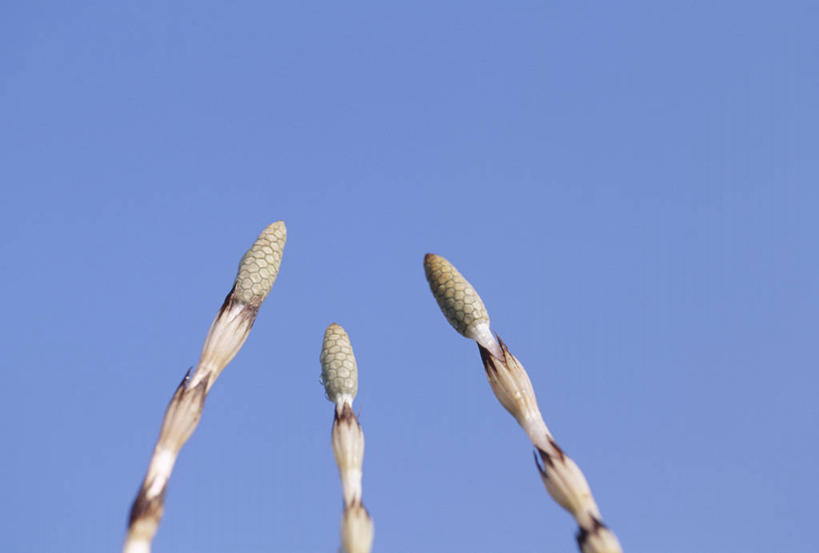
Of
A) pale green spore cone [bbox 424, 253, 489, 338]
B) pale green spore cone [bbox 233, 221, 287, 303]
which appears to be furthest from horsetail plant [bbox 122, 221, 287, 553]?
pale green spore cone [bbox 424, 253, 489, 338]

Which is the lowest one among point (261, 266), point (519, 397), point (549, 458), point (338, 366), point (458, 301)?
point (549, 458)

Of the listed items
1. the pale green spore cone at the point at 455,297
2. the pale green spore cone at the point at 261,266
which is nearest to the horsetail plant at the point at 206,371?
the pale green spore cone at the point at 261,266

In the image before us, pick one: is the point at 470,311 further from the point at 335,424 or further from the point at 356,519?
the point at 356,519

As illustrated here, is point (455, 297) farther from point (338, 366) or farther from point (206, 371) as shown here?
point (206, 371)

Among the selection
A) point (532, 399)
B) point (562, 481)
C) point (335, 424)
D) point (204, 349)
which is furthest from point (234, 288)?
point (562, 481)

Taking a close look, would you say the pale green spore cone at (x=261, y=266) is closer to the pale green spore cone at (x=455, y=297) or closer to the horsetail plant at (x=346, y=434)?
the horsetail plant at (x=346, y=434)

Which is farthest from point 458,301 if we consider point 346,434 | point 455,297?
point 346,434

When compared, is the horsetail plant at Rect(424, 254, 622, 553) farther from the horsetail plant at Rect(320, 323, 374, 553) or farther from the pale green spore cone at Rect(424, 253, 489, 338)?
the horsetail plant at Rect(320, 323, 374, 553)
